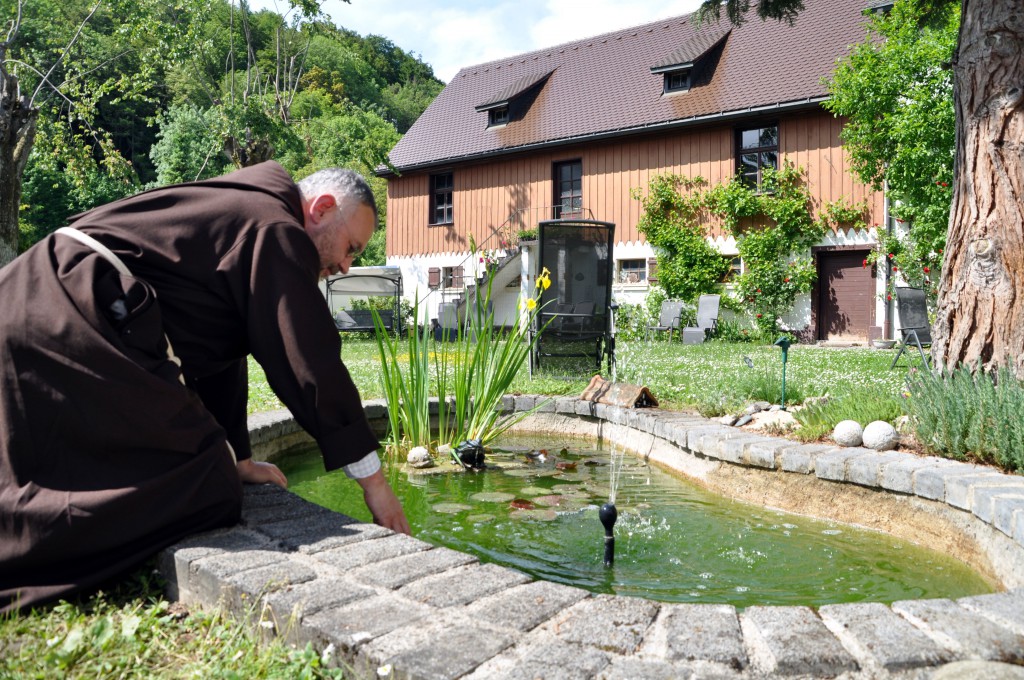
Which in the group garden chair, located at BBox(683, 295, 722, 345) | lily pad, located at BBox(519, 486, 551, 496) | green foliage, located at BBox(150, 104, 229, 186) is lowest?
lily pad, located at BBox(519, 486, 551, 496)

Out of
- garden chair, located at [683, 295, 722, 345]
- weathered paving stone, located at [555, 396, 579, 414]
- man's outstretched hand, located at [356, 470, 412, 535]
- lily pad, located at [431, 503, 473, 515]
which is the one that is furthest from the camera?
garden chair, located at [683, 295, 722, 345]

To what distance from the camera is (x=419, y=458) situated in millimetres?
4621

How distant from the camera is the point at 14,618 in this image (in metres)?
1.62

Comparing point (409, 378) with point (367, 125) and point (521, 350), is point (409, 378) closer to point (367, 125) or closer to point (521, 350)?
point (521, 350)

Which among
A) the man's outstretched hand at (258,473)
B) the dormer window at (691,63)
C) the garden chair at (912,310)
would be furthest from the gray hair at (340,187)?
the dormer window at (691,63)

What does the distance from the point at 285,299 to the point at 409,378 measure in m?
2.89

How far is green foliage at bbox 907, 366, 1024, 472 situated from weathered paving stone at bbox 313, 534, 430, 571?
268 cm

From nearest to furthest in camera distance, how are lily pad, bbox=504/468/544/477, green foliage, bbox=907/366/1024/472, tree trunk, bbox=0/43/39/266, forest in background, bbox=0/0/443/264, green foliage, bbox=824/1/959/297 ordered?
1. green foliage, bbox=907/366/1024/472
2. lily pad, bbox=504/468/544/477
3. tree trunk, bbox=0/43/39/266
4. green foliage, bbox=824/1/959/297
5. forest in background, bbox=0/0/443/264

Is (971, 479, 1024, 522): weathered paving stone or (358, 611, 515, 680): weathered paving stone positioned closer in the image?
(358, 611, 515, 680): weathered paving stone

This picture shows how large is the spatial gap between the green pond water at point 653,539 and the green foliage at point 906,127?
1056 cm

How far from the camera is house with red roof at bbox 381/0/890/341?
15.8 meters

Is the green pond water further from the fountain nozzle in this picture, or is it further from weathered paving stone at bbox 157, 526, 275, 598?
weathered paving stone at bbox 157, 526, 275, 598

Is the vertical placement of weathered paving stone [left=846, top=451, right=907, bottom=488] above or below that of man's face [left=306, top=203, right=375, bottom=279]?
below

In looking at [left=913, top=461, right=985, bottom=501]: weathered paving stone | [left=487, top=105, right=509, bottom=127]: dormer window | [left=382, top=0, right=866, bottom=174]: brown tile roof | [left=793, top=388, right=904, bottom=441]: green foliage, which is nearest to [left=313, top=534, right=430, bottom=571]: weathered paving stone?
[left=913, top=461, right=985, bottom=501]: weathered paving stone
